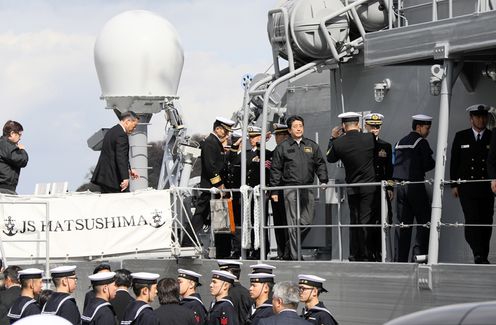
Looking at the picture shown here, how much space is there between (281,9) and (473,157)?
3.89m

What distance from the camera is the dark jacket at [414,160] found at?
12.5 meters

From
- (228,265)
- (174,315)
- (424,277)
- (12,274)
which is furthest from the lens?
(228,265)

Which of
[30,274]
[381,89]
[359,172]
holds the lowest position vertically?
[30,274]

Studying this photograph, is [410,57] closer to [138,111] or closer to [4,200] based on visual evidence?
[4,200]

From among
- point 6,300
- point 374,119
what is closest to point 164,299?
point 6,300

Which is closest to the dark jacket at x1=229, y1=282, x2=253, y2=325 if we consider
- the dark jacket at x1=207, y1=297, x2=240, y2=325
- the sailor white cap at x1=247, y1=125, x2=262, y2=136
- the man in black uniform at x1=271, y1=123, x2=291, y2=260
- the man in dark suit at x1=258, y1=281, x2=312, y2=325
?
the dark jacket at x1=207, y1=297, x2=240, y2=325

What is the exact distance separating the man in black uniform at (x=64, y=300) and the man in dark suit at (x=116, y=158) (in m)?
4.48

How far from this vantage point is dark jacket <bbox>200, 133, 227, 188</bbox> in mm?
15047

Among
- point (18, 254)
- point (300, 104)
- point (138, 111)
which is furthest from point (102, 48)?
point (18, 254)

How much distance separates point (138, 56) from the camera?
1975 centimetres

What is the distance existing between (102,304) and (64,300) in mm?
565

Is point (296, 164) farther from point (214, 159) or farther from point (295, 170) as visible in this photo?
point (214, 159)

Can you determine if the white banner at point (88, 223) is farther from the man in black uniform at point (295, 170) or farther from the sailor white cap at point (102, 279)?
the sailor white cap at point (102, 279)

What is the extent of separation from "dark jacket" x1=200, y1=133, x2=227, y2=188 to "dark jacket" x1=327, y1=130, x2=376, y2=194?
8.21ft
